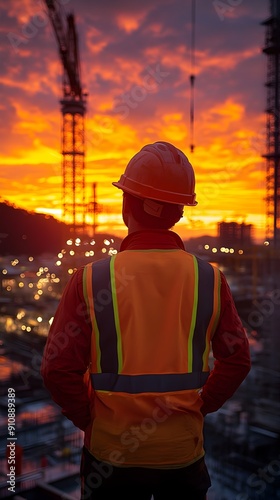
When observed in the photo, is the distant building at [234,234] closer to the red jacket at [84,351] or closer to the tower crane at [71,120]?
the tower crane at [71,120]

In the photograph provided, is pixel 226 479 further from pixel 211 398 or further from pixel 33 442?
pixel 211 398

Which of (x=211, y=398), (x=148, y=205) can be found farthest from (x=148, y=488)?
(x=148, y=205)

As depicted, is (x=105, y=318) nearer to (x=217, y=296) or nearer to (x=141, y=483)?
(x=217, y=296)

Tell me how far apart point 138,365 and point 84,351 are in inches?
6.0

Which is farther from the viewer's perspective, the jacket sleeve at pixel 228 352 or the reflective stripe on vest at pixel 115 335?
the jacket sleeve at pixel 228 352

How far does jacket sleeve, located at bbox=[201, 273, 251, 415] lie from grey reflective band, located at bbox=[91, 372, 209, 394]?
132mm

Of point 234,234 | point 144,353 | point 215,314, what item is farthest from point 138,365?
point 234,234

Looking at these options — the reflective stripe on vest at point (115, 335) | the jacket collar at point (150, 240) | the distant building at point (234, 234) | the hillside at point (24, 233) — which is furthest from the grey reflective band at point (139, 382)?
the distant building at point (234, 234)

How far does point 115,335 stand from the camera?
127cm

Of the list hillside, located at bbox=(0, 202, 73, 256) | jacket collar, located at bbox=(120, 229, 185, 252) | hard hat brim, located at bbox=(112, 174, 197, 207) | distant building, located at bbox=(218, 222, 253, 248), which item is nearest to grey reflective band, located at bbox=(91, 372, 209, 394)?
jacket collar, located at bbox=(120, 229, 185, 252)

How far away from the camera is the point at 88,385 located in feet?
4.45

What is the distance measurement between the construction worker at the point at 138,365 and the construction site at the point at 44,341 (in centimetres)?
14

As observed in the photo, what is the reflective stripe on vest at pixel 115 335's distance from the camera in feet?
4.18

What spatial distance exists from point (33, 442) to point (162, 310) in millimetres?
9102
